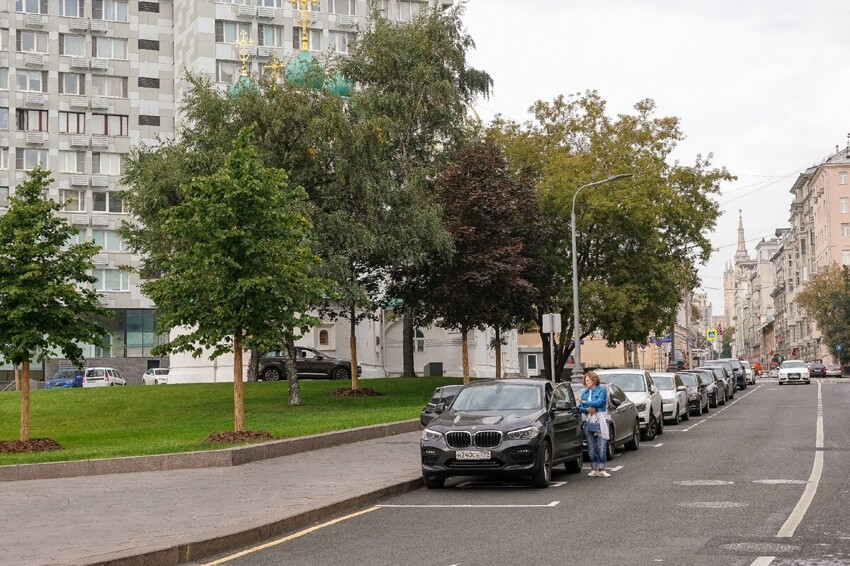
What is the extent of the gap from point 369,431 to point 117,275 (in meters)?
56.8

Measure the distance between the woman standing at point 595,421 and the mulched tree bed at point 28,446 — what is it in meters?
10.9

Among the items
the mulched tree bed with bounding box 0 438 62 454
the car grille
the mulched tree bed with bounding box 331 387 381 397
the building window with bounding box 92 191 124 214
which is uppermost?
the building window with bounding box 92 191 124 214

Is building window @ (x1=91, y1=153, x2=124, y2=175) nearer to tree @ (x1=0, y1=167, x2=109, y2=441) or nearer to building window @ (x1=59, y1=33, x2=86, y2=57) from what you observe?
building window @ (x1=59, y1=33, x2=86, y2=57)

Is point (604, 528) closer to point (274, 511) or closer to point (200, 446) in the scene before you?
point (274, 511)

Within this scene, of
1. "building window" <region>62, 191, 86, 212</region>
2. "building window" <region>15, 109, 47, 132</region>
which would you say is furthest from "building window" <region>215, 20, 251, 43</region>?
"building window" <region>62, 191, 86, 212</region>

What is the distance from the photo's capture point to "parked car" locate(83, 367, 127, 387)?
64750 millimetres

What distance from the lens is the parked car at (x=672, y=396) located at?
103 ft

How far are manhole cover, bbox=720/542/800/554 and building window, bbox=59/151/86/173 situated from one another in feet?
239

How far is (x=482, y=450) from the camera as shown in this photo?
1580 cm

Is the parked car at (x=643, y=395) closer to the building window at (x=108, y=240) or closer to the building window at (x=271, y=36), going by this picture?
the building window at (x=271, y=36)

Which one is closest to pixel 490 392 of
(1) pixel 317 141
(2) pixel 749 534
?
(2) pixel 749 534

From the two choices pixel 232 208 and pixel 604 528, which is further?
pixel 232 208

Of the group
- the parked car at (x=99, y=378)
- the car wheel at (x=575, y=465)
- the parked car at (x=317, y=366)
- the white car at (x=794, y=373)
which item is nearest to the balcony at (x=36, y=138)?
the parked car at (x=99, y=378)

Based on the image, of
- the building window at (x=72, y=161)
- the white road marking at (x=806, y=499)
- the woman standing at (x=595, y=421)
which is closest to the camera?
the white road marking at (x=806, y=499)
